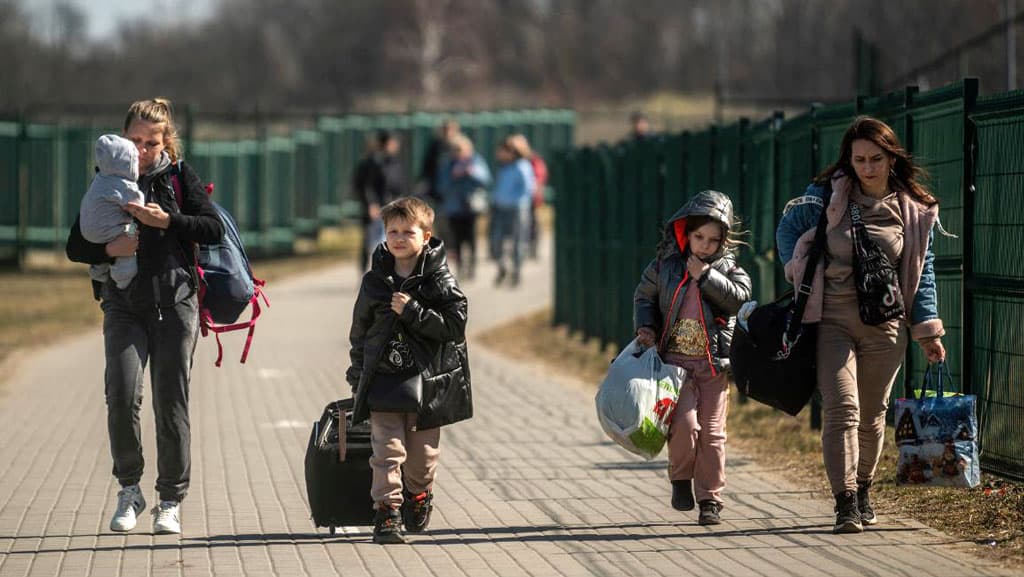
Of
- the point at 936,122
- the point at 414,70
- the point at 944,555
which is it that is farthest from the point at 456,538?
the point at 414,70

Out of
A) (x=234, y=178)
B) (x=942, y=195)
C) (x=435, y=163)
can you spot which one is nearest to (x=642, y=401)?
(x=942, y=195)

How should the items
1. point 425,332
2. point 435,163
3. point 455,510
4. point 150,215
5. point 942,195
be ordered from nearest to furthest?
point 425,332, point 150,215, point 455,510, point 942,195, point 435,163

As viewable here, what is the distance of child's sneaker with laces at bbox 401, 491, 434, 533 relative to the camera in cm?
734

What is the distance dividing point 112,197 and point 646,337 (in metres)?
2.21

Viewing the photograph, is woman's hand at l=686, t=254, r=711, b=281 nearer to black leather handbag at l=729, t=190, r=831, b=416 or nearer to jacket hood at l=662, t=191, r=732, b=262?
jacket hood at l=662, t=191, r=732, b=262

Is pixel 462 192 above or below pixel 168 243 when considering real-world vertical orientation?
above

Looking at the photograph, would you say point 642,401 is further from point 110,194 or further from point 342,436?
point 110,194

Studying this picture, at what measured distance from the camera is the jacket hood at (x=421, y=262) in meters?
7.15

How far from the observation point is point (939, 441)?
22.6 feet

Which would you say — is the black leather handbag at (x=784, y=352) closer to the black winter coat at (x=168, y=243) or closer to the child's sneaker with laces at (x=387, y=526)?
the child's sneaker with laces at (x=387, y=526)

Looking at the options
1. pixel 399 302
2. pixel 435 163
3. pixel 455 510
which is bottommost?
pixel 455 510

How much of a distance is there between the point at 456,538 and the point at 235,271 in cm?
144

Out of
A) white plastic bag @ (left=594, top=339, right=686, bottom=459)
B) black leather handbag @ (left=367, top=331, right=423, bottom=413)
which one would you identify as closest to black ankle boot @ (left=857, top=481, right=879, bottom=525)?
white plastic bag @ (left=594, top=339, right=686, bottom=459)

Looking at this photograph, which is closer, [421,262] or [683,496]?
[421,262]
